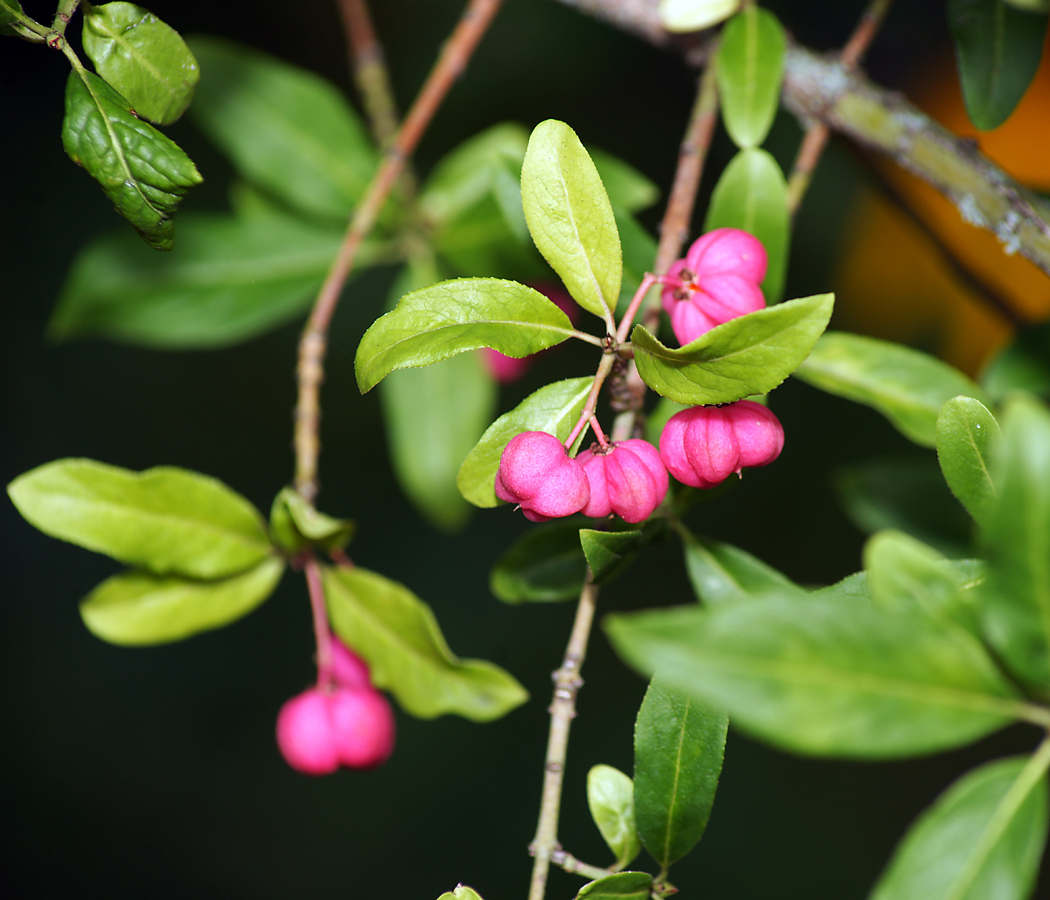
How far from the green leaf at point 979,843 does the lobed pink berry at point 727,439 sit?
0.81 feet

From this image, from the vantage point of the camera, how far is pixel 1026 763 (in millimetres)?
459

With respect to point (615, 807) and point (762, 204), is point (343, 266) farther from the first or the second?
point (615, 807)

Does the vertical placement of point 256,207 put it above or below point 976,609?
below

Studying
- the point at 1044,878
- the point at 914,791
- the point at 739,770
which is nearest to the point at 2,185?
the point at 739,770

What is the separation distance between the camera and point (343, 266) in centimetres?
96

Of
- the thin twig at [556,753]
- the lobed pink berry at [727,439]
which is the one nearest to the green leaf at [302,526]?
the thin twig at [556,753]

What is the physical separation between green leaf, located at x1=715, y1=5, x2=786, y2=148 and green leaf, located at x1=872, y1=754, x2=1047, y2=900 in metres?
0.60

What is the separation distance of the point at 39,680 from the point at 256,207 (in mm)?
1598

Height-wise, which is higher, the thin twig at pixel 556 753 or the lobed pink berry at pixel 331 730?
the thin twig at pixel 556 753

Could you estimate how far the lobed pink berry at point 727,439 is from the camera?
0.62 metres

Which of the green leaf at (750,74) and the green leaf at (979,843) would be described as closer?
the green leaf at (979,843)

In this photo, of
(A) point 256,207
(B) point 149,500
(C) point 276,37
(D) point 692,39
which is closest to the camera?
(B) point 149,500

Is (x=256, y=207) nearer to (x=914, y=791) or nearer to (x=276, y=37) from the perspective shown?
(x=276, y=37)

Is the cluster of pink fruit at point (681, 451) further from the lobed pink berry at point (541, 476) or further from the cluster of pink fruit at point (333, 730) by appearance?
the cluster of pink fruit at point (333, 730)
